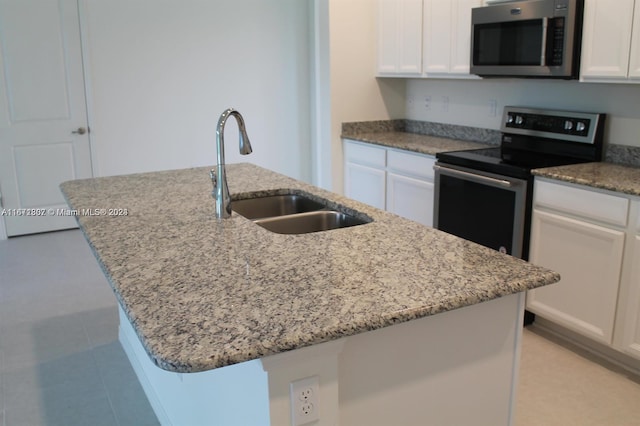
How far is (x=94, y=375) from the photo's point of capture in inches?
115

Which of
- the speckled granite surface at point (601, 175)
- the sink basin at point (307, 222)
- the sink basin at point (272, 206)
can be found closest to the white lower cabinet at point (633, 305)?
the speckled granite surface at point (601, 175)

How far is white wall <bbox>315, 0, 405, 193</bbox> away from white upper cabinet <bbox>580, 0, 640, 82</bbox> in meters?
1.92

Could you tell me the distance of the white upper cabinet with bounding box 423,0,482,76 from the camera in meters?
3.77

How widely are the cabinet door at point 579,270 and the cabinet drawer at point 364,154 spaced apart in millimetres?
1495

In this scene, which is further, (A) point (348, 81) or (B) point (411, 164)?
(A) point (348, 81)

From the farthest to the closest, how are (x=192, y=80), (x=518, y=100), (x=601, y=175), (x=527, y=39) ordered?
(x=192, y=80) < (x=518, y=100) < (x=527, y=39) < (x=601, y=175)

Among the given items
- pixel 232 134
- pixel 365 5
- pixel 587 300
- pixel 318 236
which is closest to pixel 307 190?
pixel 318 236

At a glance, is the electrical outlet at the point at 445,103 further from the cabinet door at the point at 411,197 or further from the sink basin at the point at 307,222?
the sink basin at the point at 307,222

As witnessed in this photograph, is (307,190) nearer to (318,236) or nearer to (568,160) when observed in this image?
(318,236)

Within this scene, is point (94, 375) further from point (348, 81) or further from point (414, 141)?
point (348, 81)

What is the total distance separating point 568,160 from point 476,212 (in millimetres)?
574

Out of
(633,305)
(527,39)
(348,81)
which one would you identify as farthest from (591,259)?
(348,81)

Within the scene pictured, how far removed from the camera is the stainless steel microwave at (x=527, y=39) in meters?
3.04

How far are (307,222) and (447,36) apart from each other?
211 cm
